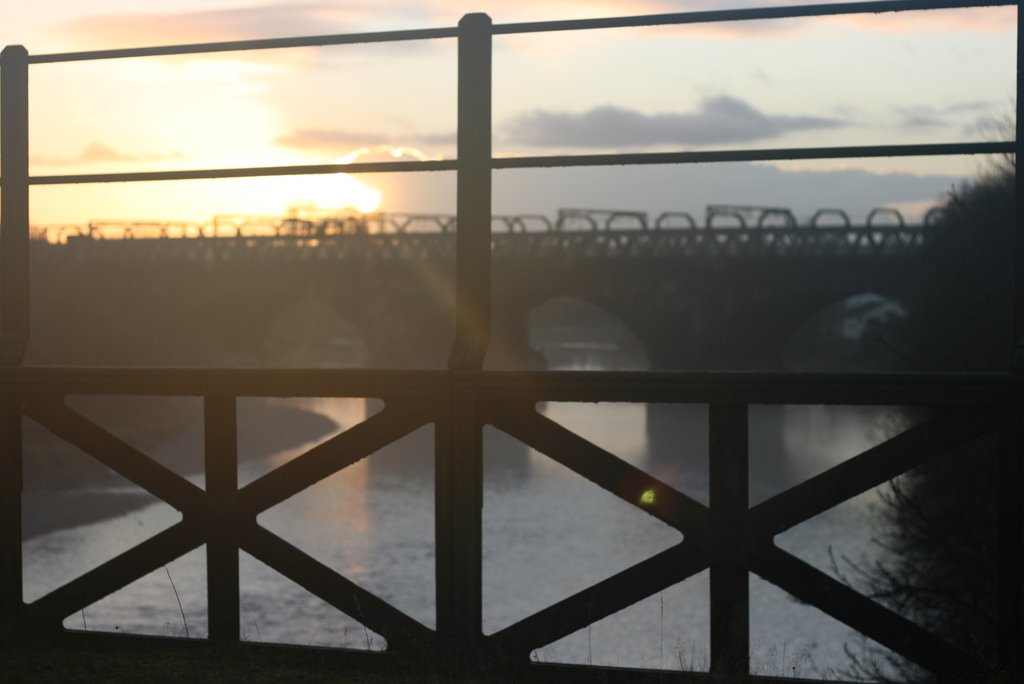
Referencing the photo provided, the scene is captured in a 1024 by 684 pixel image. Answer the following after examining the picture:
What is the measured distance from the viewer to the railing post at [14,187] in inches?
291

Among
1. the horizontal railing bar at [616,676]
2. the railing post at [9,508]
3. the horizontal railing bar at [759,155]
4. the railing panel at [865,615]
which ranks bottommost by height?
the horizontal railing bar at [616,676]

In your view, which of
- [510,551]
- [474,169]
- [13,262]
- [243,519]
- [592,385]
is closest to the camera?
[592,385]

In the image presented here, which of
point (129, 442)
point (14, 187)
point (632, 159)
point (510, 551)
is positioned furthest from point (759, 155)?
point (129, 442)

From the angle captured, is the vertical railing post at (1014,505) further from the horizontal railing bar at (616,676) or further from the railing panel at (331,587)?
the railing panel at (331,587)

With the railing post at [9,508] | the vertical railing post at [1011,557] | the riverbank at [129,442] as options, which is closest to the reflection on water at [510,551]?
the riverbank at [129,442]

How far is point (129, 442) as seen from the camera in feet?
188

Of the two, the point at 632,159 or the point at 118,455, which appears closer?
the point at 632,159

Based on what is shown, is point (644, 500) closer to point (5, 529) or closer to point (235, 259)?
point (5, 529)

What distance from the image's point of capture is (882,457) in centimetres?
612

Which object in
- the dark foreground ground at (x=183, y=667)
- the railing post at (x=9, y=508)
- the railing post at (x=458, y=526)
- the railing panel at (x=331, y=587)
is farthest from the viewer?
the railing post at (x=9, y=508)

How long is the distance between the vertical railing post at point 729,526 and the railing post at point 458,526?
114cm

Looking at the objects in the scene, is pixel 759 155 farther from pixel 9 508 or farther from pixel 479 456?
pixel 9 508

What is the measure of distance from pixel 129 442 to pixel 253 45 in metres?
52.9

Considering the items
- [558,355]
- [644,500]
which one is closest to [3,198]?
[644,500]
